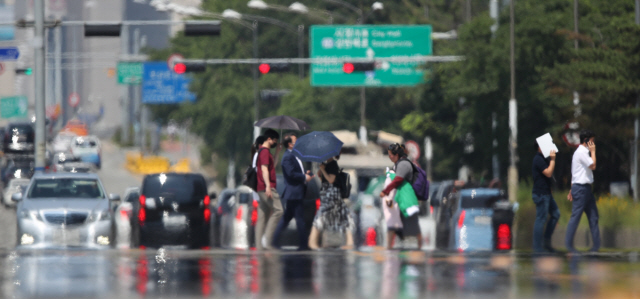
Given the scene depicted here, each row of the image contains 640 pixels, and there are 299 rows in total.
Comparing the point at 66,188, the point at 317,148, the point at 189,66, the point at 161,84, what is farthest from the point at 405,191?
the point at 161,84

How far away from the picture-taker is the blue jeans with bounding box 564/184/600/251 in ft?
54.5

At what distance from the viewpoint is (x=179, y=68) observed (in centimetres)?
3884

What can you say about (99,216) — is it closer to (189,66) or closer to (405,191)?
(405,191)

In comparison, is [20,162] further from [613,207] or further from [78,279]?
[78,279]

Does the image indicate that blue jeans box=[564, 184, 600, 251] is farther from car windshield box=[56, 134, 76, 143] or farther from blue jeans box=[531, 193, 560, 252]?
car windshield box=[56, 134, 76, 143]

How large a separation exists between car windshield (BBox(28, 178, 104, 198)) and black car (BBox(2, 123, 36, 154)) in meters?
32.6

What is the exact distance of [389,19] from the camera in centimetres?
6347

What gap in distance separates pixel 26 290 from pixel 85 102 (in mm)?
163839

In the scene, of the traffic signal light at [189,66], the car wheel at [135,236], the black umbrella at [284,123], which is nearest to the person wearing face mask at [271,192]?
the black umbrella at [284,123]

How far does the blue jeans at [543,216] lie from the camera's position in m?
16.9

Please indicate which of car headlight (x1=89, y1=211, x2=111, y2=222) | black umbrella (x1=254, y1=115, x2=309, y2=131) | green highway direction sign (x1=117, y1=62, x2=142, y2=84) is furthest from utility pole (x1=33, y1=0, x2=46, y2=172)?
green highway direction sign (x1=117, y1=62, x2=142, y2=84)

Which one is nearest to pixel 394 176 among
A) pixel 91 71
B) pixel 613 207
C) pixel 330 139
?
pixel 330 139

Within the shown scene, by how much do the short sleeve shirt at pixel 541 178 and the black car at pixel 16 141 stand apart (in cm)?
3911

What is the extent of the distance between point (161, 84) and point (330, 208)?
48849 mm
